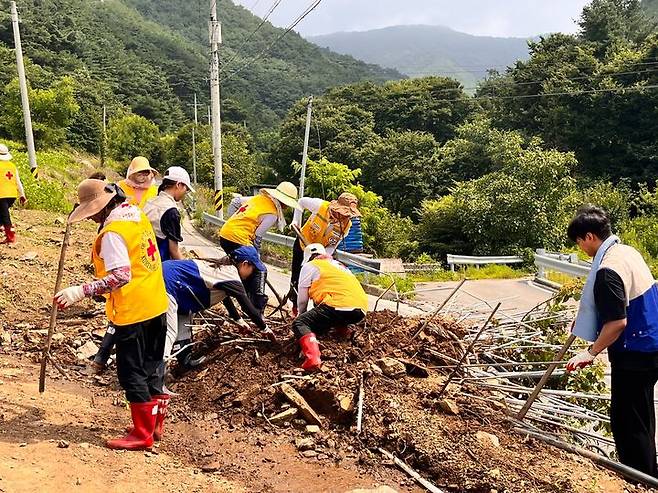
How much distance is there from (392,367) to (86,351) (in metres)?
2.95

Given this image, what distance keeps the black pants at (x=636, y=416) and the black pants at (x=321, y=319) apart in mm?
2053

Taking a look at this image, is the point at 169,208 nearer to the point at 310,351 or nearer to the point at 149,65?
the point at 310,351

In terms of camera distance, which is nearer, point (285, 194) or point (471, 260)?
point (285, 194)

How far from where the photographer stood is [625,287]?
12.1ft

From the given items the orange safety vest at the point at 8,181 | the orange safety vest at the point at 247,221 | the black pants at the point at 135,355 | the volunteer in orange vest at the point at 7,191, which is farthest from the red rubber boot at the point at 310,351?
the orange safety vest at the point at 8,181

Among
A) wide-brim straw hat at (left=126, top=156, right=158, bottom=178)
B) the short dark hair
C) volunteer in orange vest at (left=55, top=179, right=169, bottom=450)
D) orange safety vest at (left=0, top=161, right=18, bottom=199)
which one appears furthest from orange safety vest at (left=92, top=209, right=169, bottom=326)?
orange safety vest at (left=0, top=161, right=18, bottom=199)

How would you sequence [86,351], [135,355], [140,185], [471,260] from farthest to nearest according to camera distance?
[471,260] < [86,351] < [140,185] < [135,355]

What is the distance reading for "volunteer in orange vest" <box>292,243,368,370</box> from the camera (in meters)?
4.83

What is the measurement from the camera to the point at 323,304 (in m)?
5.07

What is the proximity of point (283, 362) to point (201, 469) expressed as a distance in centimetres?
149

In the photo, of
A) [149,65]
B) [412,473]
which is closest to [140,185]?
[412,473]

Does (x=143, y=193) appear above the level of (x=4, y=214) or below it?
above

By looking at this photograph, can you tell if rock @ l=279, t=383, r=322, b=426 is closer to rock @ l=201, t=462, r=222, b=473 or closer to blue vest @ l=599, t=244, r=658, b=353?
rock @ l=201, t=462, r=222, b=473

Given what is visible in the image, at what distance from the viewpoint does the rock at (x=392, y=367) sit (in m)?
4.81
